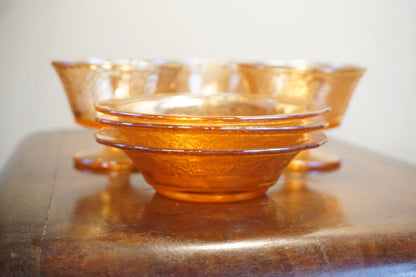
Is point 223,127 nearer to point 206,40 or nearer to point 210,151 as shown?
point 210,151

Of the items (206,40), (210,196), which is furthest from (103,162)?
(206,40)

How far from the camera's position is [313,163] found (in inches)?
32.2

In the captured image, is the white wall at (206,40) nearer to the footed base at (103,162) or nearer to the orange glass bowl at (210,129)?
the footed base at (103,162)

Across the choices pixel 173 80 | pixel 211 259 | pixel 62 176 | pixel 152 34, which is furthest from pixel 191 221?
pixel 152 34

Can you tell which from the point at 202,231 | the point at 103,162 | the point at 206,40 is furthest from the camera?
the point at 206,40

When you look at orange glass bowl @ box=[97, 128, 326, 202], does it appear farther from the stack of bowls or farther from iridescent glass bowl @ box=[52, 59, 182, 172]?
iridescent glass bowl @ box=[52, 59, 182, 172]

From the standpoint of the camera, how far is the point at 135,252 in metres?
0.46

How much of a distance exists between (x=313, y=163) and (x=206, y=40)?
0.88 metres

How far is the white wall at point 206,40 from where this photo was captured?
1.54 metres

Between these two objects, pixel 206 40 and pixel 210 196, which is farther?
pixel 206 40

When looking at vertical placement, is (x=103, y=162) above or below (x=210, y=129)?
below

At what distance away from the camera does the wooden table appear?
0.45 m

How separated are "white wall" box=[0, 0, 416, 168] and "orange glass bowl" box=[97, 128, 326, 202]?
99 centimetres

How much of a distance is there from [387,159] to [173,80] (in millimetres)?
358
